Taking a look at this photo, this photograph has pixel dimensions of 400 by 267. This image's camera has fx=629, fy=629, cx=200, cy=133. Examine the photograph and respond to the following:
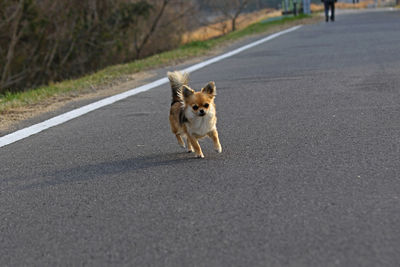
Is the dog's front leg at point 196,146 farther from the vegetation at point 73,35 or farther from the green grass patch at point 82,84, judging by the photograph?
the vegetation at point 73,35

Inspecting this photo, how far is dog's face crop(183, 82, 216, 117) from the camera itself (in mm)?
5910

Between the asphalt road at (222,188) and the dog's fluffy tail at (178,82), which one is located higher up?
the dog's fluffy tail at (178,82)

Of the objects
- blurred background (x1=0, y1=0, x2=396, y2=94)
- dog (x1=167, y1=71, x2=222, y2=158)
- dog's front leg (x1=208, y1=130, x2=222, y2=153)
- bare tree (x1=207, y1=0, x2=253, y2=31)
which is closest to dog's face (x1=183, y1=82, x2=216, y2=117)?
dog (x1=167, y1=71, x2=222, y2=158)

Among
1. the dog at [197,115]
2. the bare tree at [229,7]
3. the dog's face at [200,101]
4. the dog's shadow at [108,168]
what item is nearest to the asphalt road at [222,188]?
the dog's shadow at [108,168]

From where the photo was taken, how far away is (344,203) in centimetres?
438

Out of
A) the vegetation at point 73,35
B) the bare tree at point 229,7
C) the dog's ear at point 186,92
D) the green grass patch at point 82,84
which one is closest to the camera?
the dog's ear at point 186,92

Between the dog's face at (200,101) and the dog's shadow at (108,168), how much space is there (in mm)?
489

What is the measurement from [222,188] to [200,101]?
1238mm

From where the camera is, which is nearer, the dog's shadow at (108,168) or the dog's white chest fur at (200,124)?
the dog's shadow at (108,168)

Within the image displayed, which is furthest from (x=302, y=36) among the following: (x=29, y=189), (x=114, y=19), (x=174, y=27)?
(x=29, y=189)

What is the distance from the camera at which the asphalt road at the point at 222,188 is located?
3.75 metres

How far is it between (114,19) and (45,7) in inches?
171

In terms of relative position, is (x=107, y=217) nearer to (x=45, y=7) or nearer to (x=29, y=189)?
(x=29, y=189)

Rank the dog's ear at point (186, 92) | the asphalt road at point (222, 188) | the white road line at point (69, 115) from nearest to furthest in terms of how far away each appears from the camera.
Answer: the asphalt road at point (222, 188), the dog's ear at point (186, 92), the white road line at point (69, 115)
